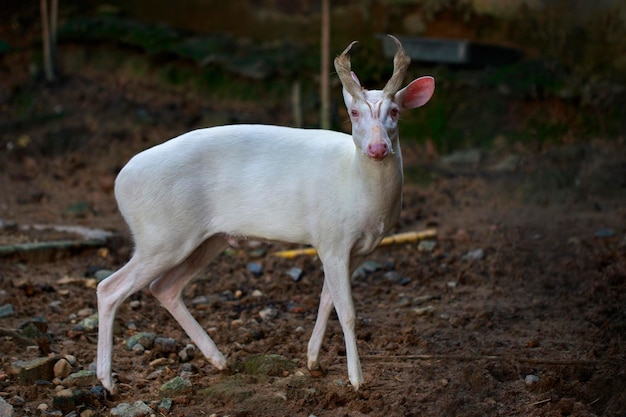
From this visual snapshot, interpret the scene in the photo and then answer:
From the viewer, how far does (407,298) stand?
6.31 meters

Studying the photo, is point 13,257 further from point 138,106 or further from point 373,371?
point 138,106

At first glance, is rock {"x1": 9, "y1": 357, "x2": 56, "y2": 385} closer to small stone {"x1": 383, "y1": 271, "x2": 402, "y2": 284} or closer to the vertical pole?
small stone {"x1": 383, "y1": 271, "x2": 402, "y2": 284}

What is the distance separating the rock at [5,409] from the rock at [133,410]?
46 cm

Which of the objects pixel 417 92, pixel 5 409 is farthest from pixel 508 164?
pixel 5 409

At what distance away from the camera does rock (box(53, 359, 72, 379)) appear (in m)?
4.75

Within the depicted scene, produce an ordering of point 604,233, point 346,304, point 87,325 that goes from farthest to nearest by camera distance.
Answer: point 604,233 → point 87,325 → point 346,304

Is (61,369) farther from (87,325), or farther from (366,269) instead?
(366,269)

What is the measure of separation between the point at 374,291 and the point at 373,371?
1.58 m

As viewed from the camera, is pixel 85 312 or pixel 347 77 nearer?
pixel 347 77

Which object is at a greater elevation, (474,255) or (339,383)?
(339,383)

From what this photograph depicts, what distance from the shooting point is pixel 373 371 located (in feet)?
16.2

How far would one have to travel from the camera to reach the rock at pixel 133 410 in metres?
4.42

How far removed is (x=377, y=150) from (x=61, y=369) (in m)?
1.99

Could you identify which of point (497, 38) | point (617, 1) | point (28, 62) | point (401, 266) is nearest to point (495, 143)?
point (497, 38)
